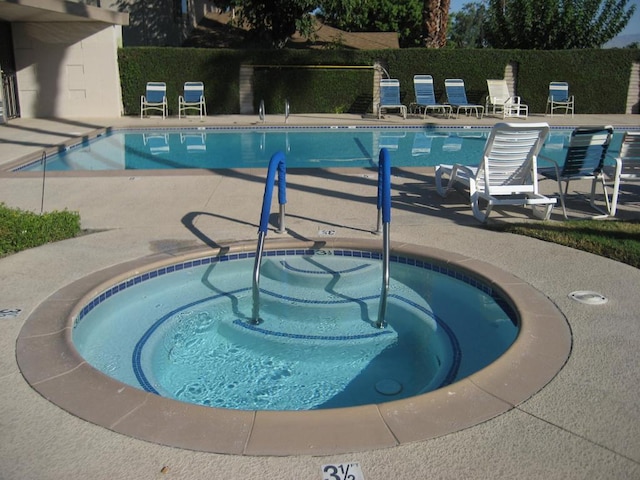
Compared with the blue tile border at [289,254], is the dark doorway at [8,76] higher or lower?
higher

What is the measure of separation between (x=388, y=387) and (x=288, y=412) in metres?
1.16

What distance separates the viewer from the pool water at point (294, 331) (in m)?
3.93

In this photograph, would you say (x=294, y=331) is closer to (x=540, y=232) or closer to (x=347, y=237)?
(x=347, y=237)

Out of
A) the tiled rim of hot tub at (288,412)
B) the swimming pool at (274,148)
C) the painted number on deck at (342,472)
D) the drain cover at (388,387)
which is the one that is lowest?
the drain cover at (388,387)

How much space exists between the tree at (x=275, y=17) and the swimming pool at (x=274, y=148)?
744cm

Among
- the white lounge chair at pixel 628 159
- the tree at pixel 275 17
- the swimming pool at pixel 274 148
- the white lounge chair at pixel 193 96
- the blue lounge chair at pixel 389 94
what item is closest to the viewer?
the white lounge chair at pixel 628 159

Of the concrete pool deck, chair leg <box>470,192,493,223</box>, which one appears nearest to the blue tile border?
the concrete pool deck

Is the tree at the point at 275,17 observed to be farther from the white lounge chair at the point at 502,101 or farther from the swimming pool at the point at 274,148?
the swimming pool at the point at 274,148

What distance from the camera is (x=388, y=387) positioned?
12.8 feet

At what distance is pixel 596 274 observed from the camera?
4875 mm

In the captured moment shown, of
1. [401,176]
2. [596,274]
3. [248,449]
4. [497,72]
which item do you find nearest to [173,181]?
[401,176]

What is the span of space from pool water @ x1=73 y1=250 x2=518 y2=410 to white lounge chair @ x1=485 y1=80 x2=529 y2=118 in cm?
1413

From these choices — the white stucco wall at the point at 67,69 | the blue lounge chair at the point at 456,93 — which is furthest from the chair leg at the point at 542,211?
the white stucco wall at the point at 67,69

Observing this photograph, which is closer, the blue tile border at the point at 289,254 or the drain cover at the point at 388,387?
the drain cover at the point at 388,387
